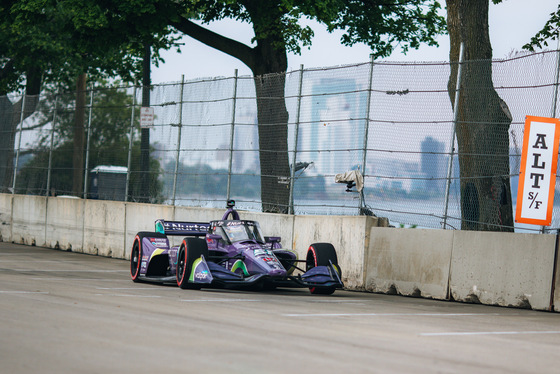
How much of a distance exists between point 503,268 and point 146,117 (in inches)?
409

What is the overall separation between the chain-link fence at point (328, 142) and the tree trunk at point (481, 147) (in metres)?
0.03

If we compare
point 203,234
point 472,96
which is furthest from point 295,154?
point 472,96

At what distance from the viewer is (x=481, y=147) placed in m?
14.4

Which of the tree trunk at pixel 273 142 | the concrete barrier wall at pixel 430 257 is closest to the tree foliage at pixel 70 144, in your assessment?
the concrete barrier wall at pixel 430 257

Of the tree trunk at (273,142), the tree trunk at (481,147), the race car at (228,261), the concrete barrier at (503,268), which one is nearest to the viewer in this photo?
the concrete barrier at (503,268)

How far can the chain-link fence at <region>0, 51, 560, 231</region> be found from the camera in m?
14.4

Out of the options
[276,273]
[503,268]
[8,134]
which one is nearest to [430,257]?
[503,268]

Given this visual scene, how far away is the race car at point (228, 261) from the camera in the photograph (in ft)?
44.2

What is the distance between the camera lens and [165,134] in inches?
833

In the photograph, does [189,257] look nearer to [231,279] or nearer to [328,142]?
[231,279]

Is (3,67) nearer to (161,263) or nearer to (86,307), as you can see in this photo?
(161,263)

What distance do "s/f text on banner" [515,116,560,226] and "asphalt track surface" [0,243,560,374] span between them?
1417 millimetres

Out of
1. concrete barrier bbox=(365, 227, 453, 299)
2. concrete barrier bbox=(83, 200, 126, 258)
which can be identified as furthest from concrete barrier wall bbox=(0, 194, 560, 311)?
concrete barrier bbox=(83, 200, 126, 258)

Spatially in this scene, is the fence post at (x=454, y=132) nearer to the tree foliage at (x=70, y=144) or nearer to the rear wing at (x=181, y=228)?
the rear wing at (x=181, y=228)
